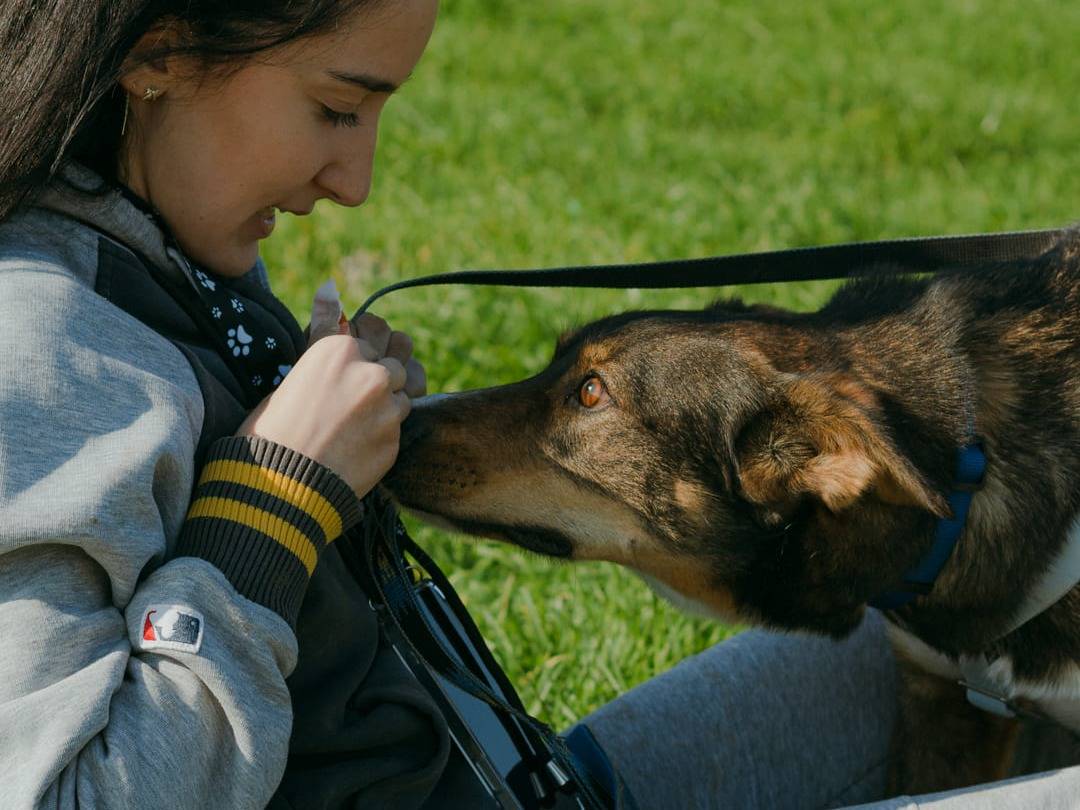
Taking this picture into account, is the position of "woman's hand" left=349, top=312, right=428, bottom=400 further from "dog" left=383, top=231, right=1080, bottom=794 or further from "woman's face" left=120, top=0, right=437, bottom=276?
"woman's face" left=120, top=0, right=437, bottom=276

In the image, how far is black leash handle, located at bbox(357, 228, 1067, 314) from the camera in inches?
114

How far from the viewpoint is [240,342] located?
221 centimetres

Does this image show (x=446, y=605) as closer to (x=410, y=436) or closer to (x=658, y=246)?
(x=410, y=436)

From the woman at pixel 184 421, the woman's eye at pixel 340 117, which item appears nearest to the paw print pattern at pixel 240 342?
the woman at pixel 184 421

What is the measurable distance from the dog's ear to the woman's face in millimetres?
1005

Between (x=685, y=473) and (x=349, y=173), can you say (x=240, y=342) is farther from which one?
(x=685, y=473)

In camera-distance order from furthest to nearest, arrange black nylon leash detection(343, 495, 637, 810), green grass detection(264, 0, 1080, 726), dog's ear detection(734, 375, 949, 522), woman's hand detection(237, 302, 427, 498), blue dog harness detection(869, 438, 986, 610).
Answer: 1. green grass detection(264, 0, 1080, 726)
2. blue dog harness detection(869, 438, 986, 610)
3. dog's ear detection(734, 375, 949, 522)
4. black nylon leash detection(343, 495, 637, 810)
5. woman's hand detection(237, 302, 427, 498)

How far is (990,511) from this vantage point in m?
2.67

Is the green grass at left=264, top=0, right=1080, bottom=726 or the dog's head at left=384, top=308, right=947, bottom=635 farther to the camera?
the green grass at left=264, top=0, right=1080, bottom=726

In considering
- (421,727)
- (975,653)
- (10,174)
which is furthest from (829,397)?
(10,174)

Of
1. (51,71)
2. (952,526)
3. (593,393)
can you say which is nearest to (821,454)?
(952,526)

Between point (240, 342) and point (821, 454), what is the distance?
1.12 meters

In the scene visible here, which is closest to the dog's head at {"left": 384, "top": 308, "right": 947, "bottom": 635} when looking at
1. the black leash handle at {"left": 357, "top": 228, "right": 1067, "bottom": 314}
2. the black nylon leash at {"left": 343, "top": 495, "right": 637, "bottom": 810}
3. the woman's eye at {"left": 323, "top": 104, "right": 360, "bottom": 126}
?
the black leash handle at {"left": 357, "top": 228, "right": 1067, "bottom": 314}

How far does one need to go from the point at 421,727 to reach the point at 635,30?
9.21 m
